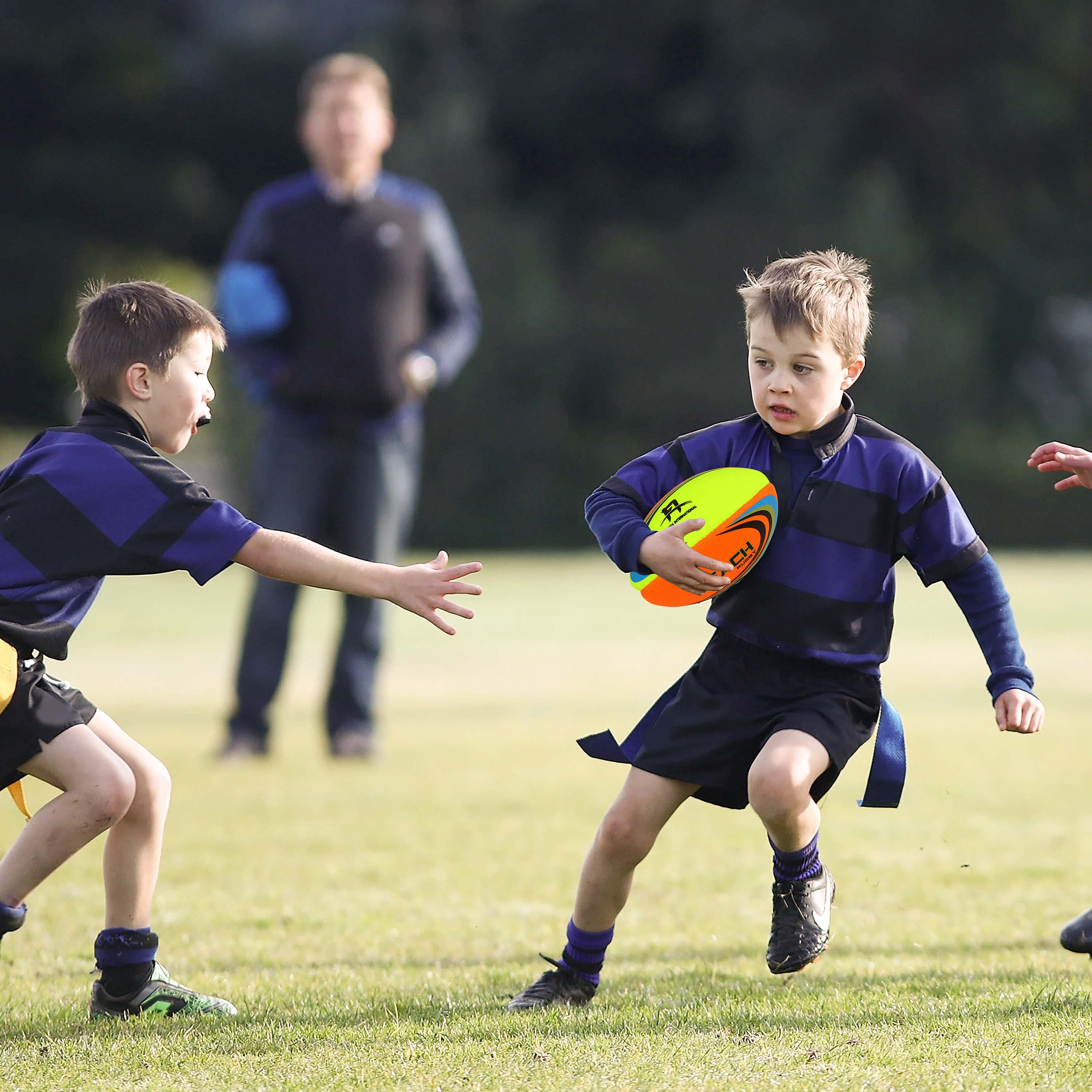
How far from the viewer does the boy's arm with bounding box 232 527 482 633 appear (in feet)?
9.27

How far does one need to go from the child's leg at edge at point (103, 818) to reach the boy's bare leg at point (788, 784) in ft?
3.64

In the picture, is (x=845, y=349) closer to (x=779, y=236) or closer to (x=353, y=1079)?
(x=353, y=1079)

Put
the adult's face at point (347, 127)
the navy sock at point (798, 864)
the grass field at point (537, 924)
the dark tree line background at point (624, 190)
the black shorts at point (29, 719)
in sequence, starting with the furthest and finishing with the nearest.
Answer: the dark tree line background at point (624, 190) < the adult's face at point (347, 127) < the navy sock at point (798, 864) < the black shorts at point (29, 719) < the grass field at point (537, 924)

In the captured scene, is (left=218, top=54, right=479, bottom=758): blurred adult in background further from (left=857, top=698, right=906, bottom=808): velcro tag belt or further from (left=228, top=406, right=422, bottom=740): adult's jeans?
(left=857, top=698, right=906, bottom=808): velcro tag belt

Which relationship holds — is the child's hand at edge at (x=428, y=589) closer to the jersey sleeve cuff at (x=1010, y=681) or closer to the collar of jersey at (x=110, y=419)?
the collar of jersey at (x=110, y=419)

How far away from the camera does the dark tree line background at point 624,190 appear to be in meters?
28.8

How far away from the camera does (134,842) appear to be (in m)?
3.03

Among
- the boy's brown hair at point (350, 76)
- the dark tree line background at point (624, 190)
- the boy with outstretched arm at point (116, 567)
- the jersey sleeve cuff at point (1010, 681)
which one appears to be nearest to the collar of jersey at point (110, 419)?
the boy with outstretched arm at point (116, 567)

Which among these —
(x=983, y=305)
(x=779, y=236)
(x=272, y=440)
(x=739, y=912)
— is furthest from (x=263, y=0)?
(x=739, y=912)

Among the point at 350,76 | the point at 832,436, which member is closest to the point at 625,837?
the point at 832,436

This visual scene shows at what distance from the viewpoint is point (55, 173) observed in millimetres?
32312

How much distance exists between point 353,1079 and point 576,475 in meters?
26.6

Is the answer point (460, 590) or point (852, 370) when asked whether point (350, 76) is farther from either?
point (460, 590)

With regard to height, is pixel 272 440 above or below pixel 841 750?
above
